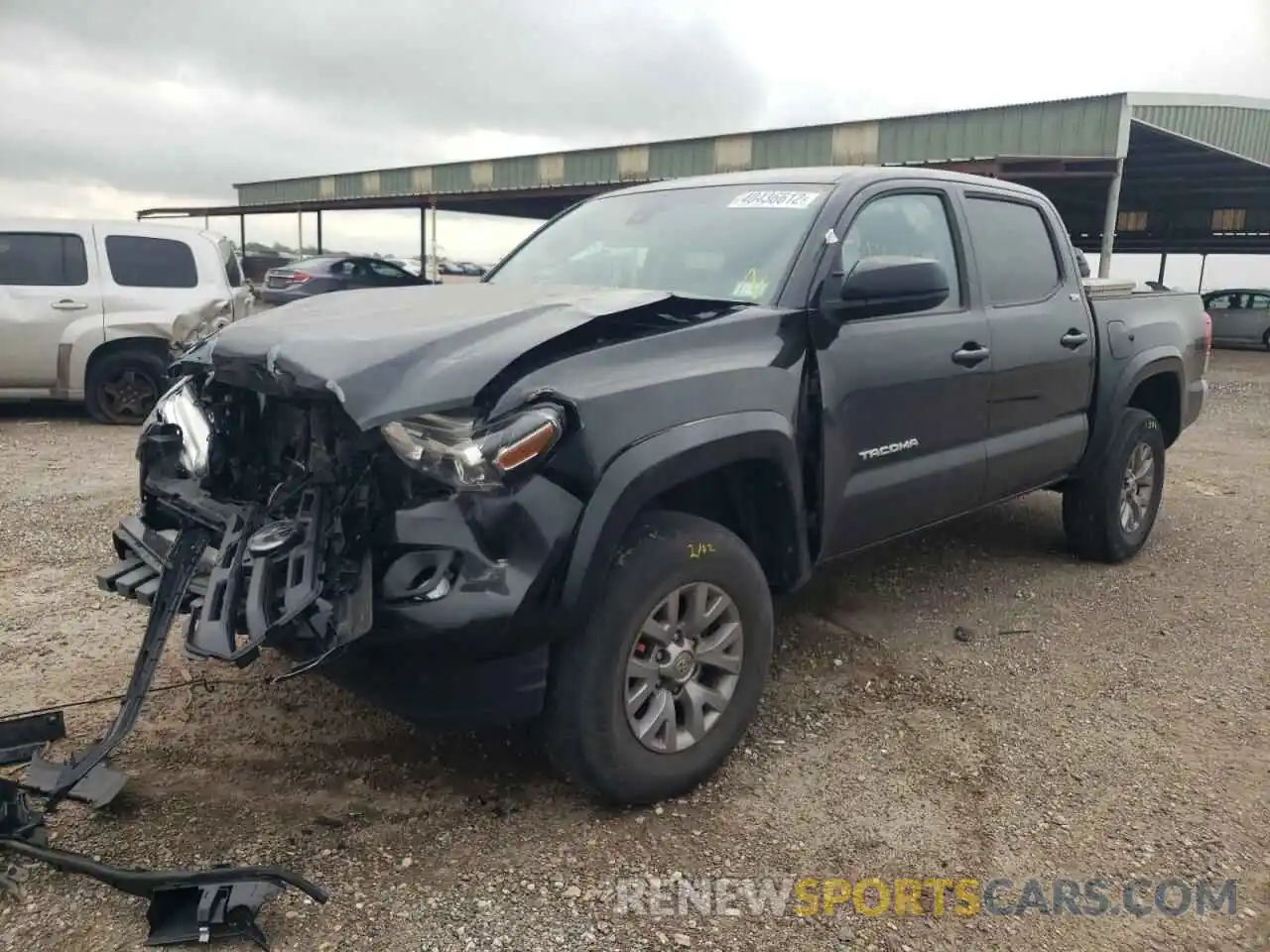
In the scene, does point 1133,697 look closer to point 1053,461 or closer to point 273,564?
point 1053,461

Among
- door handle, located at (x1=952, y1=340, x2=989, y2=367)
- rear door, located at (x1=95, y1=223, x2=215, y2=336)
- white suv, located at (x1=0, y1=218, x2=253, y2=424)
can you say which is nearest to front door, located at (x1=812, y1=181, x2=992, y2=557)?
door handle, located at (x1=952, y1=340, x2=989, y2=367)

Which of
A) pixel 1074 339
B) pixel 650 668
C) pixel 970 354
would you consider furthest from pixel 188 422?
pixel 1074 339

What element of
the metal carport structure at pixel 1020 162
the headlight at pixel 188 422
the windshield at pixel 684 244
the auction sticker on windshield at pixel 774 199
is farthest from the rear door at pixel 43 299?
the metal carport structure at pixel 1020 162

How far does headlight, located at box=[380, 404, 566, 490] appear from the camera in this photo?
7.87ft

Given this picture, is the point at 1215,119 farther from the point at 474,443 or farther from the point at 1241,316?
the point at 474,443

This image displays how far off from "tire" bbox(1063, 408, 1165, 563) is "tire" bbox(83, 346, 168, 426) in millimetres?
7435

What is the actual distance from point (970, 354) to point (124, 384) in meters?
7.65

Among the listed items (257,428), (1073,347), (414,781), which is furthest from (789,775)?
(1073,347)

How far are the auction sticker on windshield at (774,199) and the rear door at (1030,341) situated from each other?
3.36 feet

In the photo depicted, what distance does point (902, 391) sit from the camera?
3623mm

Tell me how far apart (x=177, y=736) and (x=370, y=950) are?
1.34m

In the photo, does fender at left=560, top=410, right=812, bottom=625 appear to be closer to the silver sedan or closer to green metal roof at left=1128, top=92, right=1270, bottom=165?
green metal roof at left=1128, top=92, right=1270, bottom=165

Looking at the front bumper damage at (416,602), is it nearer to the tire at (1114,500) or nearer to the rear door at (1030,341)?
the rear door at (1030,341)

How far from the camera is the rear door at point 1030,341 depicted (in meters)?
4.25
